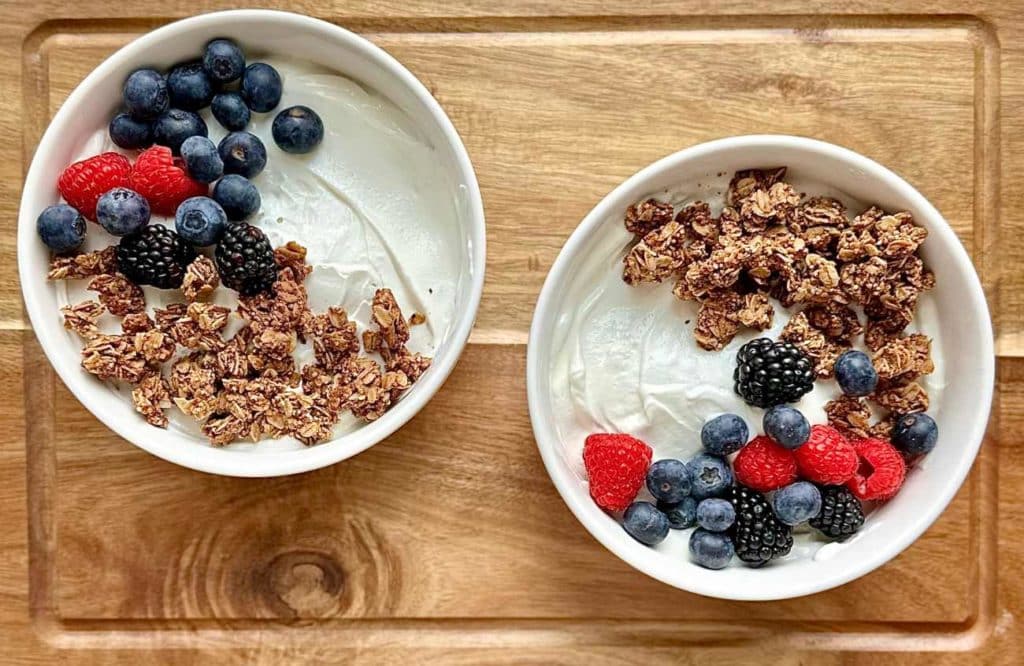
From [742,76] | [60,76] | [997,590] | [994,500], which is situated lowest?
[997,590]

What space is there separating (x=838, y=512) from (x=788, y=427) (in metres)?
0.15

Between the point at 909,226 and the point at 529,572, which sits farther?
the point at 529,572

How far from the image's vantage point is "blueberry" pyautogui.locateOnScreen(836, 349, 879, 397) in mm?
1240

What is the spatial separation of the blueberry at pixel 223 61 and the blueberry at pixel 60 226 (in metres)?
0.26

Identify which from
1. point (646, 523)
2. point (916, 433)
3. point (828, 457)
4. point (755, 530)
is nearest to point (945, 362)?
point (916, 433)

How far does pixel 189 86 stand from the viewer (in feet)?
4.18

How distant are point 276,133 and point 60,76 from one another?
0.38 meters

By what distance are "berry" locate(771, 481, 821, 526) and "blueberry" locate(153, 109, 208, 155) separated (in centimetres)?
92

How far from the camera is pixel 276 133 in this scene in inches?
50.8

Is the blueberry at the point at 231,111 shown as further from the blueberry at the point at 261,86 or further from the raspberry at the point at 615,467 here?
the raspberry at the point at 615,467

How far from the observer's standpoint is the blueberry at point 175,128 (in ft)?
4.15

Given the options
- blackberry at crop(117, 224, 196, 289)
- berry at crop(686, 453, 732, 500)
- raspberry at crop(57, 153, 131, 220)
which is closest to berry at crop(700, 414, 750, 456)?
berry at crop(686, 453, 732, 500)

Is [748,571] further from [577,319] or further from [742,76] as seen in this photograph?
[742,76]

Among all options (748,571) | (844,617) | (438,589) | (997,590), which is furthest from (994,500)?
(438,589)
